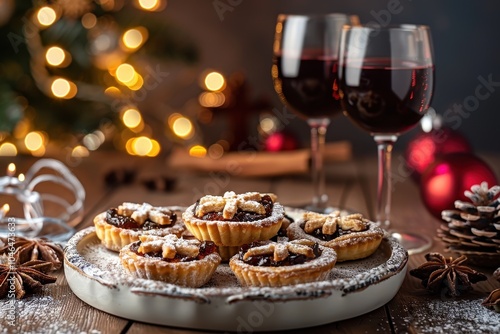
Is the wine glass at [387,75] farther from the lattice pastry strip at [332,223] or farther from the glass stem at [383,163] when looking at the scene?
the lattice pastry strip at [332,223]

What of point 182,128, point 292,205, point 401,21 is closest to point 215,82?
point 182,128

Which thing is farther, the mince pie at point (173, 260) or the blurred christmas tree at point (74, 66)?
the blurred christmas tree at point (74, 66)

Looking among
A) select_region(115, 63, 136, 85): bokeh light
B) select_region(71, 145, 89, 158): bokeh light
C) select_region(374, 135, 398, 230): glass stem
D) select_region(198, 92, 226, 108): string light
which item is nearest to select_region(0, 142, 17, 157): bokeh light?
select_region(71, 145, 89, 158): bokeh light

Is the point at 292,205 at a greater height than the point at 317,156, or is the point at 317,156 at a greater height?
the point at 317,156

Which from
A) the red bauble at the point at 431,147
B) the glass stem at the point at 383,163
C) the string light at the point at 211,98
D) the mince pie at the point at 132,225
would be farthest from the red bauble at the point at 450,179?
the string light at the point at 211,98

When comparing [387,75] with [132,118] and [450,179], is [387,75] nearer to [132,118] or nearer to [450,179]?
[450,179]

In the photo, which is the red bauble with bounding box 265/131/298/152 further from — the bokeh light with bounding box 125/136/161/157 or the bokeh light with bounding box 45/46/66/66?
the bokeh light with bounding box 45/46/66/66

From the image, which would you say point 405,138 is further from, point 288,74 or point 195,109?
point 288,74
